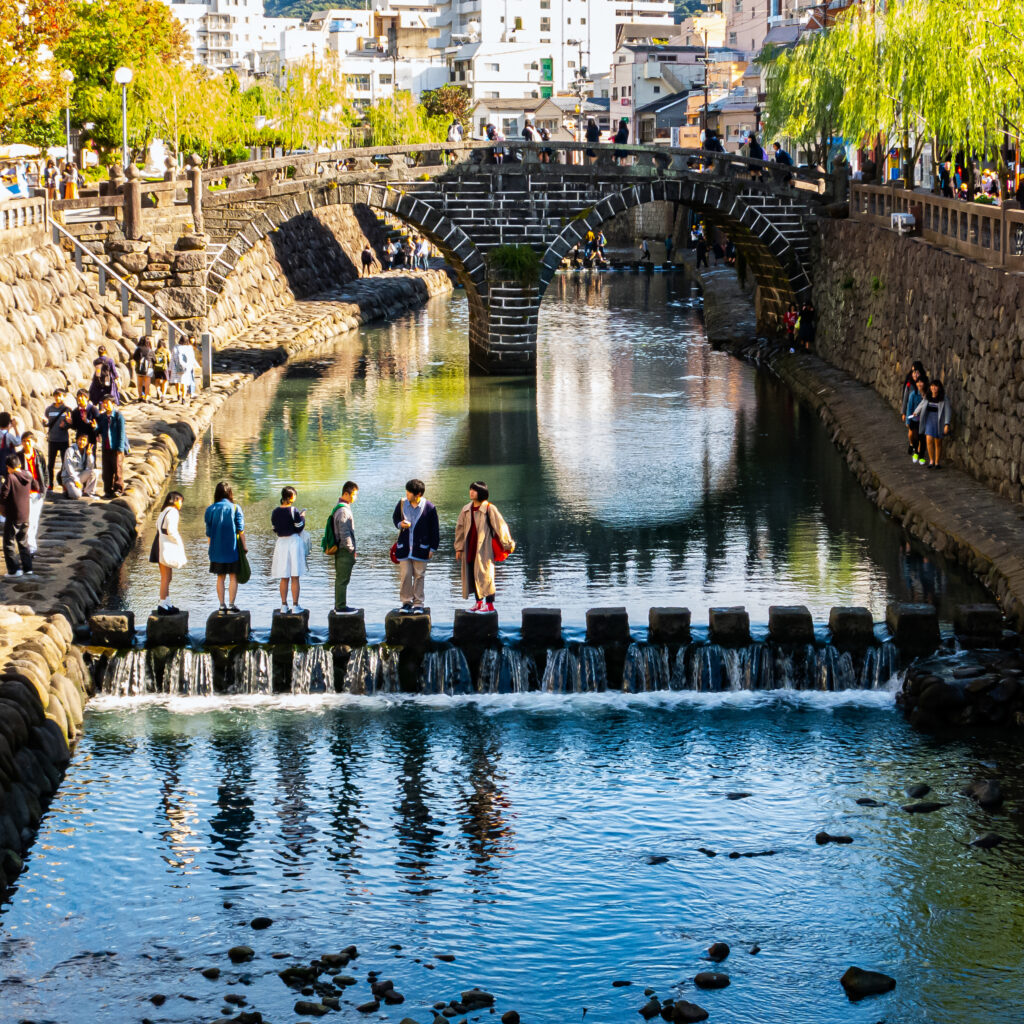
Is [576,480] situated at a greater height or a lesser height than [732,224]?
lesser

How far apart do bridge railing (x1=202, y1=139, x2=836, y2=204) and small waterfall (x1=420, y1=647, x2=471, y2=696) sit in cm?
2898

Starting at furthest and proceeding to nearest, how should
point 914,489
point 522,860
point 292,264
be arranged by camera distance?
point 292,264 → point 914,489 → point 522,860

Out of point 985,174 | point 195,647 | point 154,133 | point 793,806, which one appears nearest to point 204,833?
point 195,647

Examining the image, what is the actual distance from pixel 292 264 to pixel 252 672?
152 feet

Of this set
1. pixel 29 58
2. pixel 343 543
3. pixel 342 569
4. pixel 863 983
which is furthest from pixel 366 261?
pixel 863 983

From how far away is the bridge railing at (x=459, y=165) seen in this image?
48.5 meters

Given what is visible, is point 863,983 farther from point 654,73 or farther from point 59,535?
point 654,73

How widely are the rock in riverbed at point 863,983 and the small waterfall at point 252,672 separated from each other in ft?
31.8

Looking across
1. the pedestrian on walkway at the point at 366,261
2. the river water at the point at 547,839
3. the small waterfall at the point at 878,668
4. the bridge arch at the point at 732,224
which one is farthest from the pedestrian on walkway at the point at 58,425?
the pedestrian on walkway at the point at 366,261

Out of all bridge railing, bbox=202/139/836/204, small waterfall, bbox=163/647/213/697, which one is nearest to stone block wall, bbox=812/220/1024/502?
bridge railing, bbox=202/139/836/204

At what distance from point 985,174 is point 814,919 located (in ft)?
102

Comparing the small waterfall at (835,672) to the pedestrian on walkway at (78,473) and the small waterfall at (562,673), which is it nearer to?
the small waterfall at (562,673)

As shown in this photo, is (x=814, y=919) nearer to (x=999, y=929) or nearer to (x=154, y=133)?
(x=999, y=929)

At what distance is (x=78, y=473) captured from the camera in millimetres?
29250
